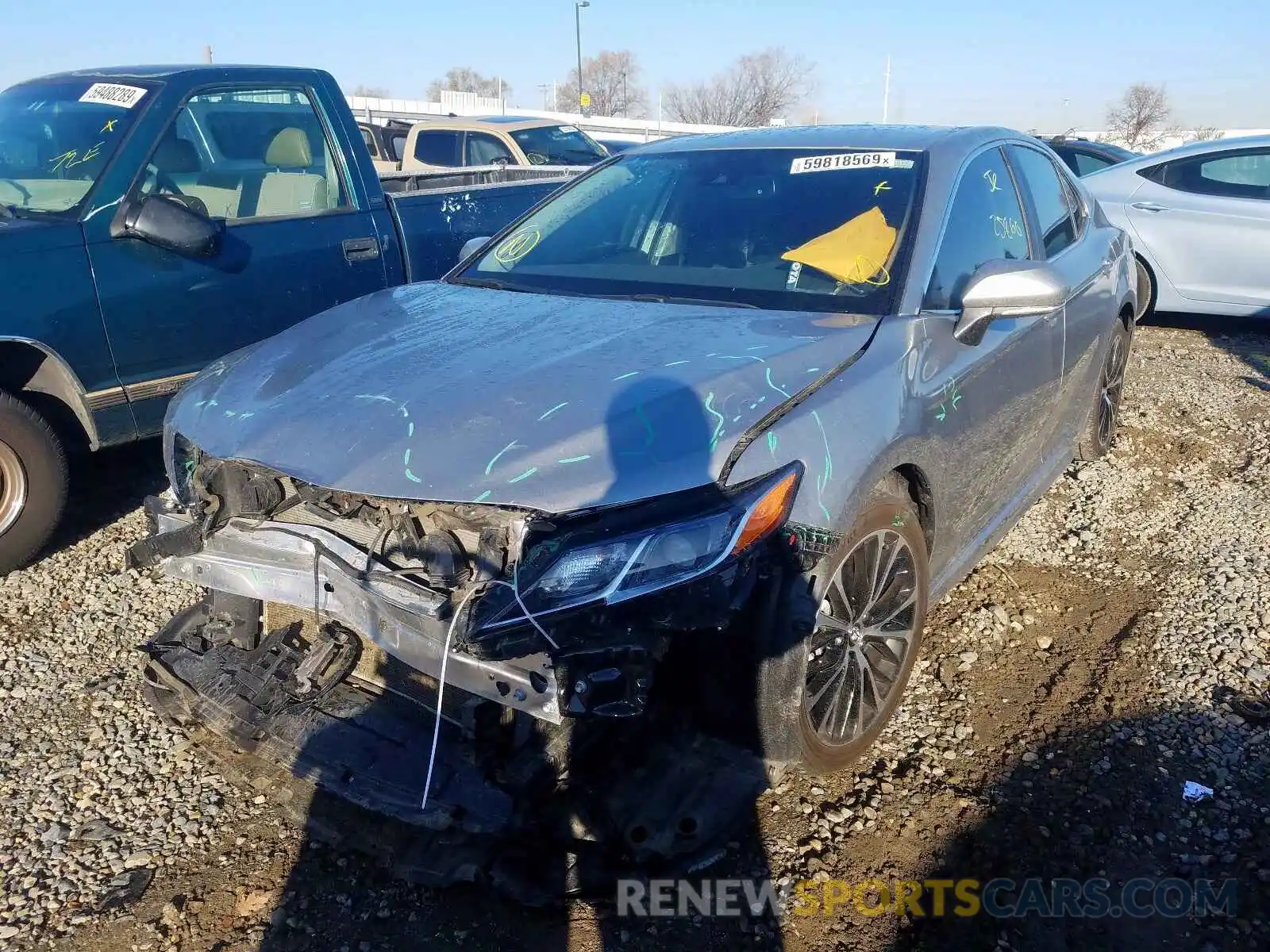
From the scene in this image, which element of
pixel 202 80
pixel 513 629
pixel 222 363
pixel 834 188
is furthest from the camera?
pixel 202 80

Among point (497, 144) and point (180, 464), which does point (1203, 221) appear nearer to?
point (497, 144)

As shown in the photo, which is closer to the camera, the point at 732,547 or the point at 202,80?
the point at 732,547

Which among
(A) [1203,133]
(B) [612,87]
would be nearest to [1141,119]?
(A) [1203,133]

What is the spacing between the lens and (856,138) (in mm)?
3486

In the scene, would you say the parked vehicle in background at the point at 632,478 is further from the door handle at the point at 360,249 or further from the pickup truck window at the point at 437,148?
the pickup truck window at the point at 437,148

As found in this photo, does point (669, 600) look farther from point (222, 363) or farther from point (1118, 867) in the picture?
point (222, 363)

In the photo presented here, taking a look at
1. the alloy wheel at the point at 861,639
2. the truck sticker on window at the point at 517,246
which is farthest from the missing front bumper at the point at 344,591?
the truck sticker on window at the point at 517,246

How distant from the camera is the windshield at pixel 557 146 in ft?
37.7

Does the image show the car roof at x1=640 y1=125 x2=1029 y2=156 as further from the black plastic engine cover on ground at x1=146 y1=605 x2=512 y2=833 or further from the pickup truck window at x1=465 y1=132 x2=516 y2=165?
the pickup truck window at x1=465 y1=132 x2=516 y2=165

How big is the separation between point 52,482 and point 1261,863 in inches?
176

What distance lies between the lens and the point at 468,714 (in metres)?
2.27

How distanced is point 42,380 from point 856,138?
3.46 m

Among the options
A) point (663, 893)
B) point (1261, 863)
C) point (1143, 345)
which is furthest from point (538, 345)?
point (1143, 345)

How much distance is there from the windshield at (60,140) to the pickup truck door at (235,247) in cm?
20
